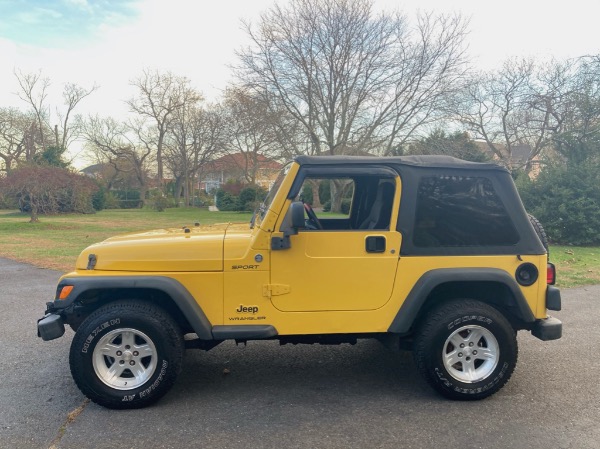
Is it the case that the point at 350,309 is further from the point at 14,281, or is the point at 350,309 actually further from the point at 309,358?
the point at 14,281

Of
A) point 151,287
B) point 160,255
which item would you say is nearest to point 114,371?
point 151,287

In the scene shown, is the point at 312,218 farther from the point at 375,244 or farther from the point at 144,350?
the point at 144,350

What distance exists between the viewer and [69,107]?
47719 mm

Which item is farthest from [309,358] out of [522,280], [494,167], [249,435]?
[494,167]

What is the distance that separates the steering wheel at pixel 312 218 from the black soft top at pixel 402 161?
1.41 ft

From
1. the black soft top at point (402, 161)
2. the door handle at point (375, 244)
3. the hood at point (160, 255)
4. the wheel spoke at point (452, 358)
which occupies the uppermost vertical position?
the black soft top at point (402, 161)

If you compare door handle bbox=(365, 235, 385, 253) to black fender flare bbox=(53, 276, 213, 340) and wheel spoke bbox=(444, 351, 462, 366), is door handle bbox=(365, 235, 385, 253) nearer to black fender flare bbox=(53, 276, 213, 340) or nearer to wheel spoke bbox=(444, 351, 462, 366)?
wheel spoke bbox=(444, 351, 462, 366)

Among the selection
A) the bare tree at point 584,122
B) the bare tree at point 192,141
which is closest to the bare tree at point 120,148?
the bare tree at point 192,141

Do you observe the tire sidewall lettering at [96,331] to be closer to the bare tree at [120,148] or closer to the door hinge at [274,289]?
the door hinge at [274,289]

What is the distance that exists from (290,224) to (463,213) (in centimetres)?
140

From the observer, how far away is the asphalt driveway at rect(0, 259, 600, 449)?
3139 millimetres

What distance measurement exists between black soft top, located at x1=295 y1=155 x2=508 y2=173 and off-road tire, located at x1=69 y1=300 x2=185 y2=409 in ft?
5.56

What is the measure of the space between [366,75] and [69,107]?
37342 mm

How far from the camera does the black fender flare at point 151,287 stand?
3.53m
